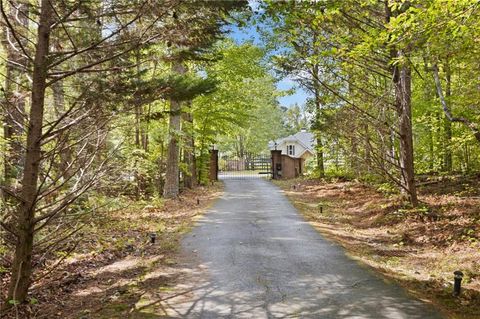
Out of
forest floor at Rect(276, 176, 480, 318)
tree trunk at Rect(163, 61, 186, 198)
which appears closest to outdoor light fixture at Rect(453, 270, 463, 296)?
forest floor at Rect(276, 176, 480, 318)

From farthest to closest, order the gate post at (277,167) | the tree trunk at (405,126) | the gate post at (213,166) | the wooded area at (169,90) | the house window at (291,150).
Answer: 1. the house window at (291,150)
2. the gate post at (277,167)
3. the gate post at (213,166)
4. the tree trunk at (405,126)
5. the wooded area at (169,90)

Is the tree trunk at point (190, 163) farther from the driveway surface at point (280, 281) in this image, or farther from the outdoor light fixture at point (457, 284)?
the outdoor light fixture at point (457, 284)

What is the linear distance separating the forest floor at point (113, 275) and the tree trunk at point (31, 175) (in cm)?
26

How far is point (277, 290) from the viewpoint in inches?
208

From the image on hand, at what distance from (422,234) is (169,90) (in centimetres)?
604

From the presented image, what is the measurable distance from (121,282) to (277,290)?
2.34m

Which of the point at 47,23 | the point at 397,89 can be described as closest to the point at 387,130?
the point at 397,89

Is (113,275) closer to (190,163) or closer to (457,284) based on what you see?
(457,284)

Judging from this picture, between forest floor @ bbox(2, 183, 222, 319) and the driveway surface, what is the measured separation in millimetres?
447

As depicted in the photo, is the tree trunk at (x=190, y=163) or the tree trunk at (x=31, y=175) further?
the tree trunk at (x=190, y=163)

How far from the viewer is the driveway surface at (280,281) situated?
461cm

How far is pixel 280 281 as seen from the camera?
5.63 meters

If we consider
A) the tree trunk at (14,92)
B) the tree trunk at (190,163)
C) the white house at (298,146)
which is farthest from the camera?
the white house at (298,146)

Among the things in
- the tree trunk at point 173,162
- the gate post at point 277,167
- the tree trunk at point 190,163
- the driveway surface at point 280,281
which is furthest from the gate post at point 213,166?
the driveway surface at point 280,281
